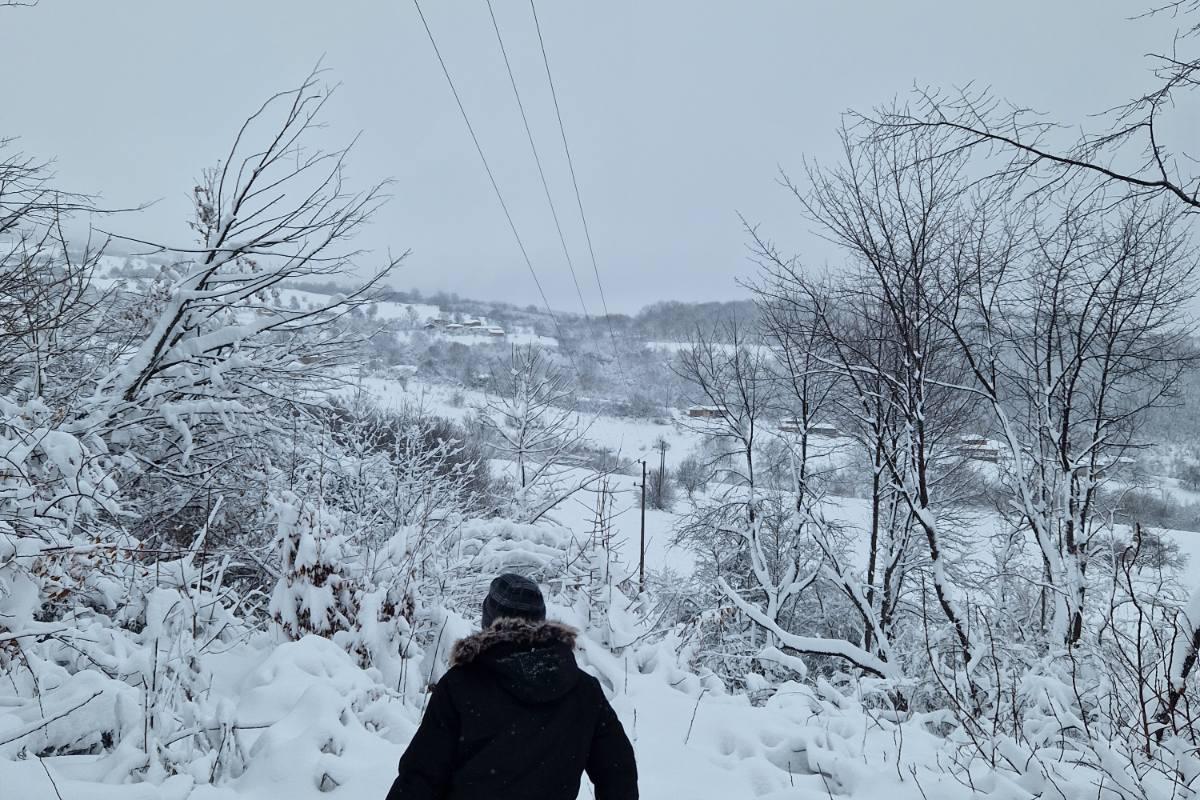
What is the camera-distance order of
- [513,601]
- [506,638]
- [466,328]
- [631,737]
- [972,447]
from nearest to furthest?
[506,638]
[513,601]
[631,737]
[972,447]
[466,328]

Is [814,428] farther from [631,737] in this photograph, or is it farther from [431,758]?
[431,758]

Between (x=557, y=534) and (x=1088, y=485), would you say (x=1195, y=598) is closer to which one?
(x=1088, y=485)

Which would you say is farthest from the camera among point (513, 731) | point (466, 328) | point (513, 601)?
point (466, 328)

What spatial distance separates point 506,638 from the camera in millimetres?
1987

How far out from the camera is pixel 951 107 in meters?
4.17

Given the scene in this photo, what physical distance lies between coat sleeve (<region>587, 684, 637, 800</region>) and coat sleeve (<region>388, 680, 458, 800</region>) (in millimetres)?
468

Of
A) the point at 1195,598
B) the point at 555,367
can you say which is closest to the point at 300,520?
the point at 1195,598

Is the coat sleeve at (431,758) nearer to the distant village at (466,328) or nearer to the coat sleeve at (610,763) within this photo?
the coat sleeve at (610,763)

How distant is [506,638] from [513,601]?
0.14m

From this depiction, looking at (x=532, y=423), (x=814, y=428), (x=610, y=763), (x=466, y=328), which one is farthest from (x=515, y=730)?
(x=466, y=328)

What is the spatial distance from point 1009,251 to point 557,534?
6097 millimetres

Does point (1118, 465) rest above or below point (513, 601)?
below

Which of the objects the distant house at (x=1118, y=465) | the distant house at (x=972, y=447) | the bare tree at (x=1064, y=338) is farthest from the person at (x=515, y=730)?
the distant house at (x=972, y=447)

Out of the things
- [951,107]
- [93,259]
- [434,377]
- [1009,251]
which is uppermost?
[951,107]
